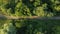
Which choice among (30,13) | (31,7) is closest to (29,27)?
(30,13)

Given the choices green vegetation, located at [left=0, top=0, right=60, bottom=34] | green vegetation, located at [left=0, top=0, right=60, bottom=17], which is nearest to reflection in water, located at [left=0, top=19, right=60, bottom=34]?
green vegetation, located at [left=0, top=0, right=60, bottom=34]

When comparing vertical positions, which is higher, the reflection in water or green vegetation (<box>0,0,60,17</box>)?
green vegetation (<box>0,0,60,17</box>)

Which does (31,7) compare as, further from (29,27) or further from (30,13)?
(29,27)

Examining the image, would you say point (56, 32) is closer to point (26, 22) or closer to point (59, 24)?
point (59, 24)

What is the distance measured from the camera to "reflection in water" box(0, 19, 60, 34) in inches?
248

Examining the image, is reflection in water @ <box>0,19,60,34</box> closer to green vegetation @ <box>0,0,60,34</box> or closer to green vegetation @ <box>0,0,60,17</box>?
green vegetation @ <box>0,0,60,34</box>

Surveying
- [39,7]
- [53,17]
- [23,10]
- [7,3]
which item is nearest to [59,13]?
[53,17]

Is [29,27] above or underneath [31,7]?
underneath

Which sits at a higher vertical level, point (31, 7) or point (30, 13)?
point (31, 7)

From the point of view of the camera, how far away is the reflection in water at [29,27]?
6.29 metres

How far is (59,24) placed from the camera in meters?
6.60

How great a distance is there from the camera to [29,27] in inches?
253

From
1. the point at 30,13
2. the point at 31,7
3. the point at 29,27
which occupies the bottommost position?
the point at 29,27

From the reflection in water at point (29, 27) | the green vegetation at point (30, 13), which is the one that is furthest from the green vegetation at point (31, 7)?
the reflection in water at point (29, 27)
